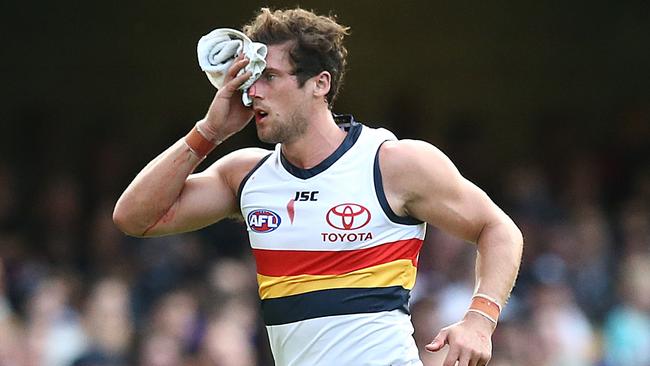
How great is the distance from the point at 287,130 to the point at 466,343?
108 centimetres

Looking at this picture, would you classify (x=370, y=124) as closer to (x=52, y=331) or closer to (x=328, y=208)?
(x=52, y=331)

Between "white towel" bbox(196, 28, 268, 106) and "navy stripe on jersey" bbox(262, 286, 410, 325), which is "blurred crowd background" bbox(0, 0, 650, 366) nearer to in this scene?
"navy stripe on jersey" bbox(262, 286, 410, 325)

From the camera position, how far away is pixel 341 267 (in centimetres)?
518

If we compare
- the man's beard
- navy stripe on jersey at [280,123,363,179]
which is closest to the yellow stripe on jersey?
navy stripe on jersey at [280,123,363,179]

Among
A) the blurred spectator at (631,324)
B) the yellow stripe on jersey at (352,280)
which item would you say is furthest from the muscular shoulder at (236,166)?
the blurred spectator at (631,324)

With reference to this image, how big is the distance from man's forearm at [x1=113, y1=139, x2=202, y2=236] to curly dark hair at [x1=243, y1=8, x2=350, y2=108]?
21.3 inches

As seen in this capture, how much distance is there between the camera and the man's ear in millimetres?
5355

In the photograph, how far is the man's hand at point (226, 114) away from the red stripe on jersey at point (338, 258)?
21.2 inches

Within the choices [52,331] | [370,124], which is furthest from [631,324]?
[52,331]

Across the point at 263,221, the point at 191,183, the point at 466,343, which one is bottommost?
the point at 466,343

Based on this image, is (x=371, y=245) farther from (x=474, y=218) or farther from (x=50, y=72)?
(x=50, y=72)

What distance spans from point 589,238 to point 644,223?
1.43 ft

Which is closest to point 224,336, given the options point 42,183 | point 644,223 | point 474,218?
point 42,183

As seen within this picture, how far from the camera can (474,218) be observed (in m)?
5.16
